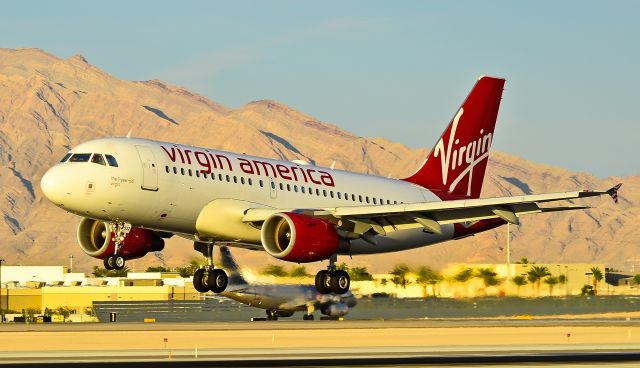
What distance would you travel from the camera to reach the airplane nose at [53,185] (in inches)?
1913

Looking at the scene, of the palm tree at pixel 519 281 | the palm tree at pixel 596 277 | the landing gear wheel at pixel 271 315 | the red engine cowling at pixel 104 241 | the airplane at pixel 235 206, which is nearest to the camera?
the airplane at pixel 235 206

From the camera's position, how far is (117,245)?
52.5 m

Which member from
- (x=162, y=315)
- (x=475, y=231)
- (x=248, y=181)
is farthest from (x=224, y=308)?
(x=248, y=181)

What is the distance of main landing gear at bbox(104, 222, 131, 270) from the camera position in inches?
2040

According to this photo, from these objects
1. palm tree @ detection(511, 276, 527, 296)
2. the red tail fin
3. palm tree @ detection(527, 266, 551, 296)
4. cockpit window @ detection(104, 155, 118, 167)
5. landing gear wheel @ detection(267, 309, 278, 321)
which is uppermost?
the red tail fin

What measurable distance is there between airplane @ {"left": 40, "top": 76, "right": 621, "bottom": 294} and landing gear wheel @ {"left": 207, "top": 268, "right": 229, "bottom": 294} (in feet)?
0.18

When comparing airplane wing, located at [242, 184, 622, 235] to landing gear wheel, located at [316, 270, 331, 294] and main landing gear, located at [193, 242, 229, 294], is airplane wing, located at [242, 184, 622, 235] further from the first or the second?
main landing gear, located at [193, 242, 229, 294]

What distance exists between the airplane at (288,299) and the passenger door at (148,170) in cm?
3864

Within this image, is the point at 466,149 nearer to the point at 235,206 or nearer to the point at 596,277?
the point at 235,206

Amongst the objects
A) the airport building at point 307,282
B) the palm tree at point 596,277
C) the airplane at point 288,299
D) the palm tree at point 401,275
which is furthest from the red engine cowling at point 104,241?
the palm tree at point 596,277

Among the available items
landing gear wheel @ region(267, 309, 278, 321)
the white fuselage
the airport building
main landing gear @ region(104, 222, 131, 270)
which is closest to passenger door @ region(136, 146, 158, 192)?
the white fuselage

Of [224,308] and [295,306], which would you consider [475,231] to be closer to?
[295,306]

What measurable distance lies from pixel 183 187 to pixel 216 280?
7.61m

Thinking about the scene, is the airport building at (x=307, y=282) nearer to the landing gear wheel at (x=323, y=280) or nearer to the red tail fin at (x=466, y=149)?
the red tail fin at (x=466, y=149)
